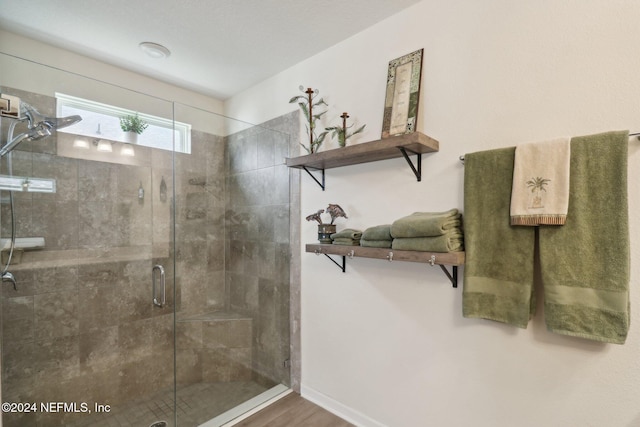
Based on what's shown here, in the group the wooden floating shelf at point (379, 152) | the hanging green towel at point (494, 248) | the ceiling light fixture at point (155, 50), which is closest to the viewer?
the hanging green towel at point (494, 248)

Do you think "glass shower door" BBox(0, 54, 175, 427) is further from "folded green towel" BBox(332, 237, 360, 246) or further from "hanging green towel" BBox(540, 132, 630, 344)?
"hanging green towel" BBox(540, 132, 630, 344)

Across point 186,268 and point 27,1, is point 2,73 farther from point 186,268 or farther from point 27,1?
point 186,268

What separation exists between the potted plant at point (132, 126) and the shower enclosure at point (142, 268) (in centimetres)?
7

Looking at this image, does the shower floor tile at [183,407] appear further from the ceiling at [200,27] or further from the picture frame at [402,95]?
the ceiling at [200,27]

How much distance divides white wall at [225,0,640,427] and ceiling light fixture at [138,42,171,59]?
1012mm

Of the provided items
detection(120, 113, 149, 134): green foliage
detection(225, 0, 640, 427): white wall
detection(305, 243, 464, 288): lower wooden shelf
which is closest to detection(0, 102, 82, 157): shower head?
detection(120, 113, 149, 134): green foliage

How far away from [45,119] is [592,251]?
2.92m

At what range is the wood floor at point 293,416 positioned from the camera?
6.22ft

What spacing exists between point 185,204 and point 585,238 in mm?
2419

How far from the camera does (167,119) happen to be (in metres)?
2.25

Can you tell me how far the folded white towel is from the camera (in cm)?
112

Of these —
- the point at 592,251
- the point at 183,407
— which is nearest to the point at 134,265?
the point at 183,407

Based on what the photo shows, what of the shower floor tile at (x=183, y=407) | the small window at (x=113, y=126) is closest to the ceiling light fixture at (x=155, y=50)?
the small window at (x=113, y=126)

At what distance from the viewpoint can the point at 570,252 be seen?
Answer: 3.65ft
